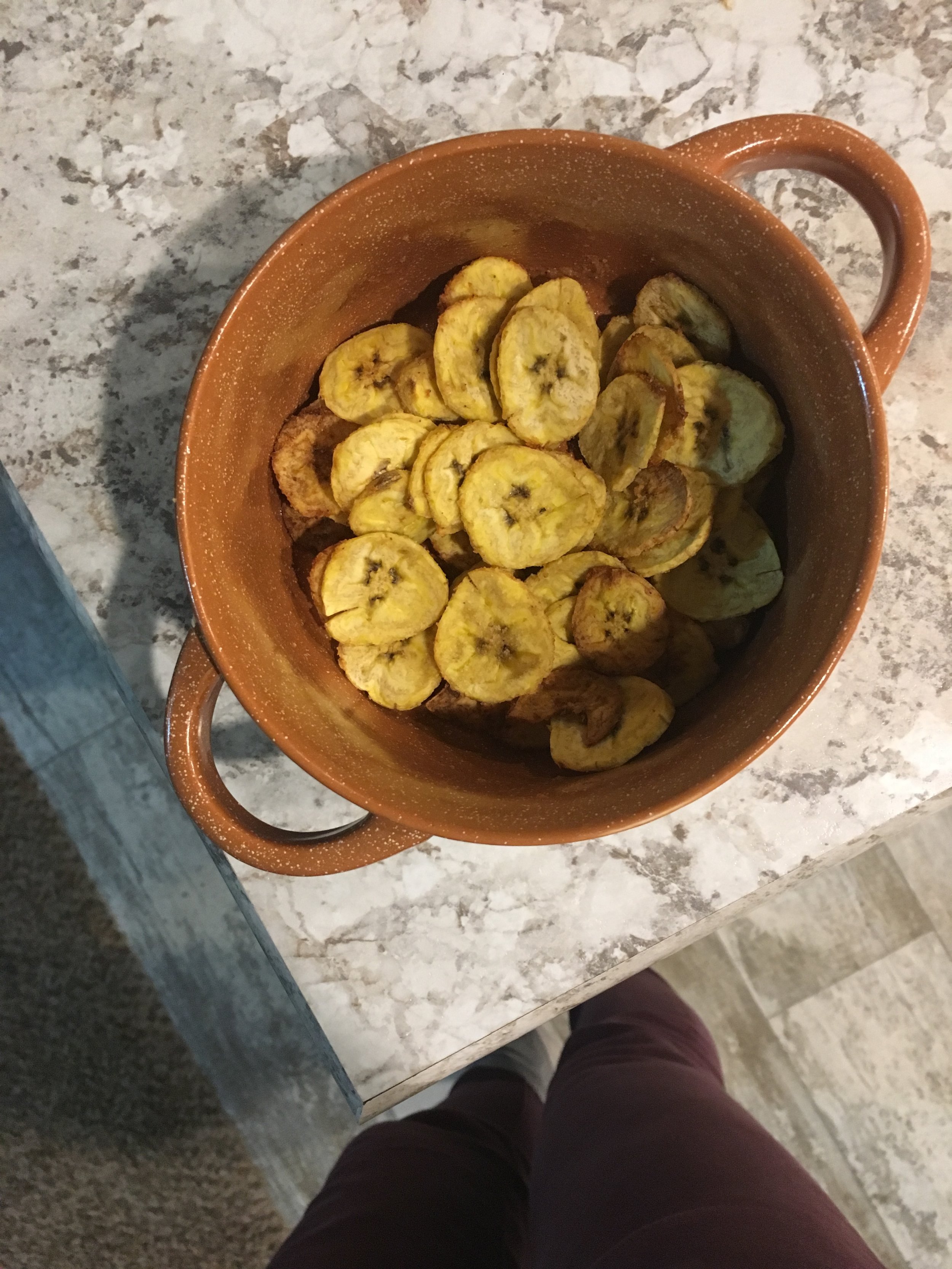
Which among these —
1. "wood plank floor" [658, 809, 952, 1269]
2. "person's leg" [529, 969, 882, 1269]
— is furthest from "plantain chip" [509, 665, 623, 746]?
"wood plank floor" [658, 809, 952, 1269]

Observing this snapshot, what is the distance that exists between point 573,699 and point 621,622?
82 millimetres

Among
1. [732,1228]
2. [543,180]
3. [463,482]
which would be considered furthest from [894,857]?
[543,180]

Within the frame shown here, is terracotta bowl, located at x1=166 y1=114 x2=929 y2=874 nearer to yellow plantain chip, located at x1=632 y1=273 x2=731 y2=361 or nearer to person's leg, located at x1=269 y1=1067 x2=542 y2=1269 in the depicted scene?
yellow plantain chip, located at x1=632 y1=273 x2=731 y2=361

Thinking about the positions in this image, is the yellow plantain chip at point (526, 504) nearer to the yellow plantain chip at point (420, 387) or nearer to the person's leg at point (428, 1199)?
the yellow plantain chip at point (420, 387)

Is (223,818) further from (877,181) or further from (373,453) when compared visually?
(877,181)

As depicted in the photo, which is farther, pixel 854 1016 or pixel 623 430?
pixel 854 1016

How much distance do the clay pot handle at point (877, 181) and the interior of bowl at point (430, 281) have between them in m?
0.04

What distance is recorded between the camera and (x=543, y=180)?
68cm

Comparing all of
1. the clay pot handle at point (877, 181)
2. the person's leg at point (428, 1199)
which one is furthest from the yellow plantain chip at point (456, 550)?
the person's leg at point (428, 1199)

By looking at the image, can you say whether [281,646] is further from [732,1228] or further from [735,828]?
[732,1228]

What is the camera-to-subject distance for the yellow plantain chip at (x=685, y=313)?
0.75m

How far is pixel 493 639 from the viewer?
77 centimetres

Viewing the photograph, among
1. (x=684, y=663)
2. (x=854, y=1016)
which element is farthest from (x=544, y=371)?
(x=854, y=1016)

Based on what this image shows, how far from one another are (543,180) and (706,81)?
34 cm
